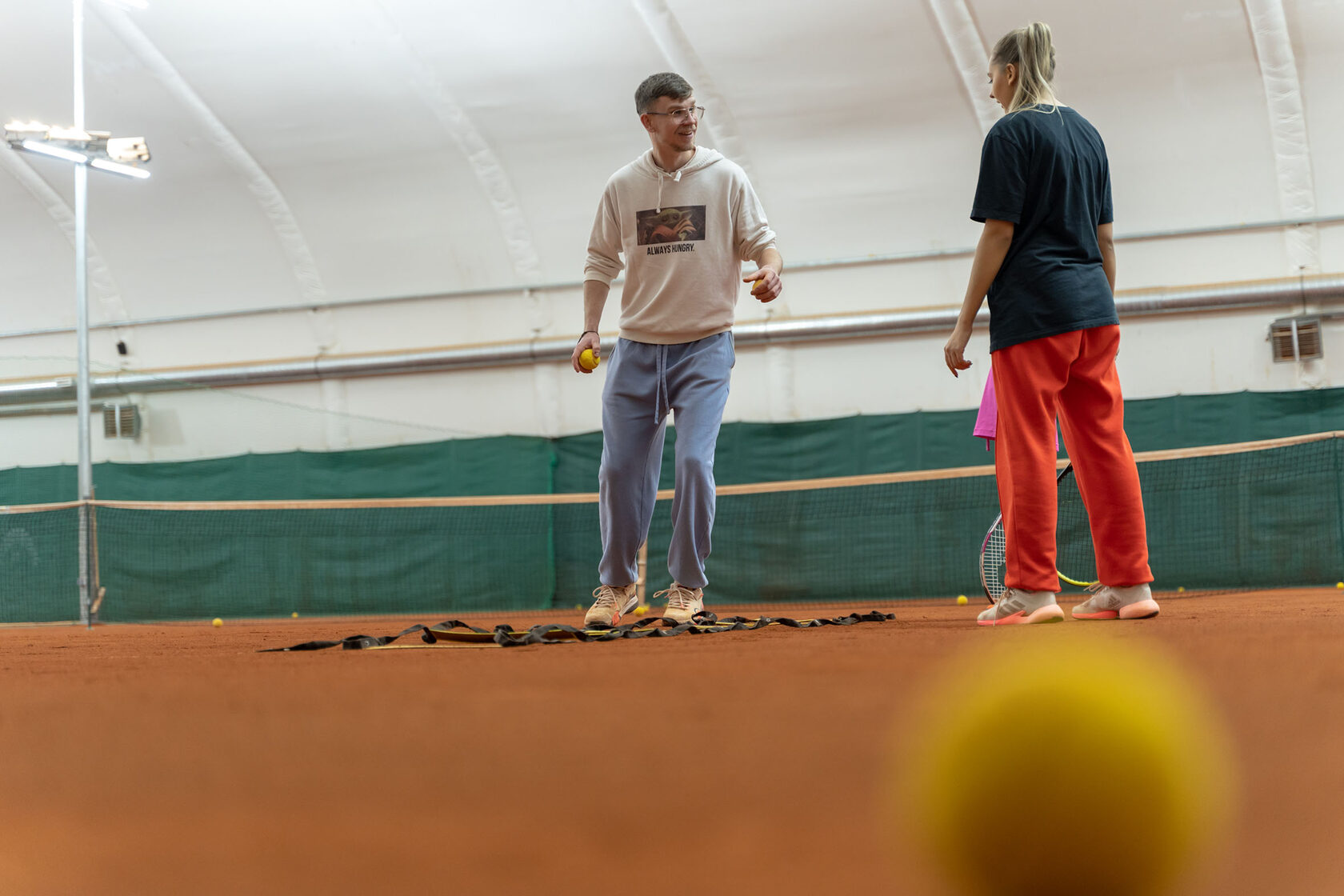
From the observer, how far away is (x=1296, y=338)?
780 cm

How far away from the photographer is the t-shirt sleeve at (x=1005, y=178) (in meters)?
2.60

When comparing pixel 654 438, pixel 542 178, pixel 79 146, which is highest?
pixel 79 146

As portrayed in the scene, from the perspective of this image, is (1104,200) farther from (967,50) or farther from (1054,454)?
(967,50)

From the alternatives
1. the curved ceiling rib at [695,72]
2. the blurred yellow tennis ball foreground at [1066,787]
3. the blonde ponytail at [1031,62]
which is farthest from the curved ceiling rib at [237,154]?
the blurred yellow tennis ball foreground at [1066,787]

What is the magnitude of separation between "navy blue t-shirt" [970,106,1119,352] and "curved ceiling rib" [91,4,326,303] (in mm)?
8056

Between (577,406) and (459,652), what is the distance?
23.7ft

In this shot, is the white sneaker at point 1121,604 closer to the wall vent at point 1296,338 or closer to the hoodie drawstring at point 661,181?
the hoodie drawstring at point 661,181

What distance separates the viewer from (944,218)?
8.43 meters

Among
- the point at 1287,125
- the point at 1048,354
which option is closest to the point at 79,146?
the point at 1048,354

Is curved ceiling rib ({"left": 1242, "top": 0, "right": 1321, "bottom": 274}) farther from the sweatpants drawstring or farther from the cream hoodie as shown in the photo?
the sweatpants drawstring

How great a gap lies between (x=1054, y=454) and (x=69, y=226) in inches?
413

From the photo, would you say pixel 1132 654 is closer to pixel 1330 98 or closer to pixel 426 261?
pixel 1330 98

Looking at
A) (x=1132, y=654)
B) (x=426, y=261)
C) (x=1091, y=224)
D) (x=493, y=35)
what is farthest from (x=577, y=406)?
(x=1132, y=654)

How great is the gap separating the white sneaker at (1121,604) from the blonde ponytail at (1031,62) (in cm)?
125
